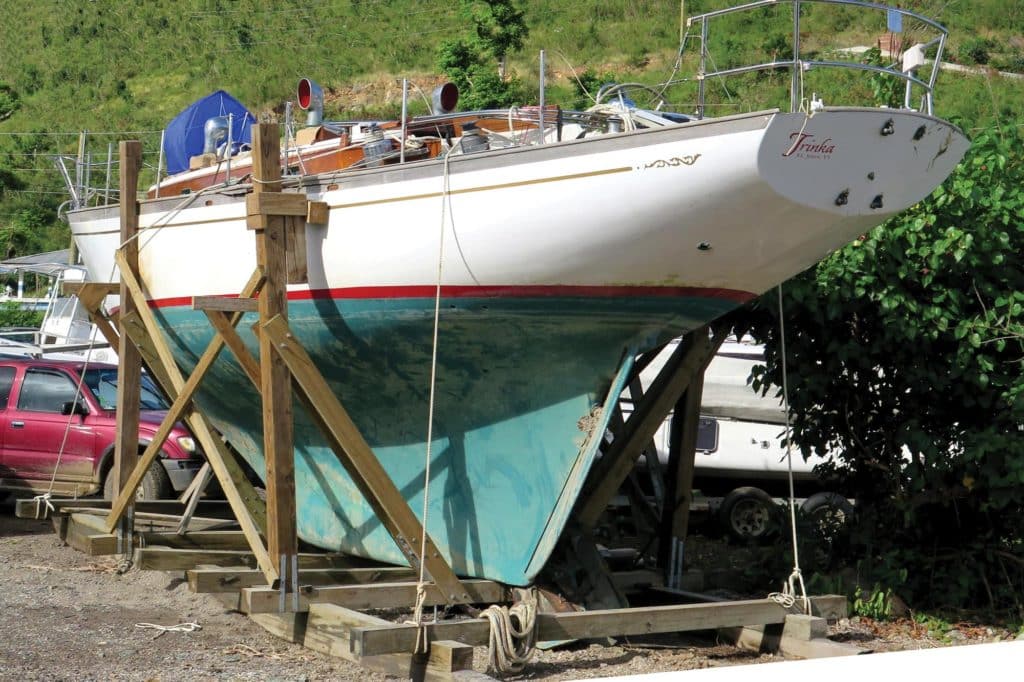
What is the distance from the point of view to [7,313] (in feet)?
104

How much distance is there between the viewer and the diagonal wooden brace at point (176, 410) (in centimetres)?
767

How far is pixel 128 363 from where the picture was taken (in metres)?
9.38

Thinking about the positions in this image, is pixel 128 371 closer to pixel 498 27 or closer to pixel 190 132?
pixel 190 132

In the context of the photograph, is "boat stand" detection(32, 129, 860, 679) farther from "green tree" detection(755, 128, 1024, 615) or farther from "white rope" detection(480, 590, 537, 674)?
"green tree" detection(755, 128, 1024, 615)

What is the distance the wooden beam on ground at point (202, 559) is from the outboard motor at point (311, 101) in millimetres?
3277

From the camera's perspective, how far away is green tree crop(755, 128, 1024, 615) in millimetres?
7891

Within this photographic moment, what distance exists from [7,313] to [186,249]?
2505 centimetres

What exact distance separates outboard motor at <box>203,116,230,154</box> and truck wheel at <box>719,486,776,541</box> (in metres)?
5.72

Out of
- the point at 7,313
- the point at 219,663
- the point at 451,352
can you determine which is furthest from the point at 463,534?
the point at 7,313

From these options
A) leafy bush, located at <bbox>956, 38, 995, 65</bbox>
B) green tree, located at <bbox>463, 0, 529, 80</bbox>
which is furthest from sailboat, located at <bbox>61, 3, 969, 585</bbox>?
leafy bush, located at <bbox>956, 38, 995, 65</bbox>

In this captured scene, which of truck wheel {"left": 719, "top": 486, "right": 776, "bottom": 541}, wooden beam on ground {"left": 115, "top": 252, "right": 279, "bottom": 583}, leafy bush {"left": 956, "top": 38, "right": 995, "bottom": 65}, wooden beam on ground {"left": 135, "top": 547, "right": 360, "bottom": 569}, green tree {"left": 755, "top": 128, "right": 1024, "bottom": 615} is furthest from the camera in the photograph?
leafy bush {"left": 956, "top": 38, "right": 995, "bottom": 65}

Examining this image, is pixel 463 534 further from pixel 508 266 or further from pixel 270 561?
pixel 508 266

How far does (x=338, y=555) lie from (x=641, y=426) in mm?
2483

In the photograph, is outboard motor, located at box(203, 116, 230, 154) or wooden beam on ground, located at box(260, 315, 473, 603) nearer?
wooden beam on ground, located at box(260, 315, 473, 603)
